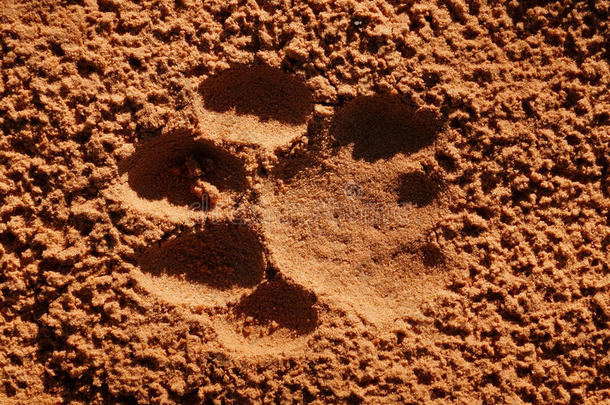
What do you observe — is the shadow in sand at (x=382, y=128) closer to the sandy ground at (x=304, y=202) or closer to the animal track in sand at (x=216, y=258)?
the sandy ground at (x=304, y=202)

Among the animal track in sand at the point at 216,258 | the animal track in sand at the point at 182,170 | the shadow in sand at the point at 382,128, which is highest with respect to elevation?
the shadow in sand at the point at 382,128

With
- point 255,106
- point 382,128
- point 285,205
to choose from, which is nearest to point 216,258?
point 285,205

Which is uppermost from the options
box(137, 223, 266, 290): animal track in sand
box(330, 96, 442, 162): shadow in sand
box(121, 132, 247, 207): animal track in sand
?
box(330, 96, 442, 162): shadow in sand

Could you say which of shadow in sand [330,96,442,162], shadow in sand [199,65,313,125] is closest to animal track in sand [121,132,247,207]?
shadow in sand [199,65,313,125]

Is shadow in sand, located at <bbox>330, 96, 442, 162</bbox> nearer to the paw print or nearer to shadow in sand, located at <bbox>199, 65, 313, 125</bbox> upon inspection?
the paw print

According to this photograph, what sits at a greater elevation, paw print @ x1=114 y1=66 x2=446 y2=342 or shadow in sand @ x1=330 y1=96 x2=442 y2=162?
shadow in sand @ x1=330 y1=96 x2=442 y2=162

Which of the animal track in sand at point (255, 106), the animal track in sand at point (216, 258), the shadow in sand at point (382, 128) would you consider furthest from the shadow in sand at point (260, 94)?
the animal track in sand at point (216, 258)

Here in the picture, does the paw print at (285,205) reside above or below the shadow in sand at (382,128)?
below

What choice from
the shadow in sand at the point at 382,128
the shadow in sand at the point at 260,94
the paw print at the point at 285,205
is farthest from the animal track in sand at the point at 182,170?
the shadow in sand at the point at 382,128

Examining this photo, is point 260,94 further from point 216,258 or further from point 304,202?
point 216,258

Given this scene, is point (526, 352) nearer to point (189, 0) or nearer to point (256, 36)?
point (256, 36)
